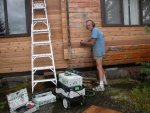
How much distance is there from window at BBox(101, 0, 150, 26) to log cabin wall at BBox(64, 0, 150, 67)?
0.26 m

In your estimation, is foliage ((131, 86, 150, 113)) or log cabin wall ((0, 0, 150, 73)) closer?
foliage ((131, 86, 150, 113))

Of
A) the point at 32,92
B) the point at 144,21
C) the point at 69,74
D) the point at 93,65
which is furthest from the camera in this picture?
the point at 144,21

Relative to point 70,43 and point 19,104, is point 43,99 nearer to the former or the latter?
point 19,104

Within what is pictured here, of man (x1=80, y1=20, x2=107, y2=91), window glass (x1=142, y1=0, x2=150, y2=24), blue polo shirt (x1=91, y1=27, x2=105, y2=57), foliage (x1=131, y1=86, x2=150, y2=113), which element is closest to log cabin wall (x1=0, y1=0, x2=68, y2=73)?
man (x1=80, y1=20, x2=107, y2=91)

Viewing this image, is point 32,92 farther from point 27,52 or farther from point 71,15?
point 71,15

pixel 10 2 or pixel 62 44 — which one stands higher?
pixel 10 2

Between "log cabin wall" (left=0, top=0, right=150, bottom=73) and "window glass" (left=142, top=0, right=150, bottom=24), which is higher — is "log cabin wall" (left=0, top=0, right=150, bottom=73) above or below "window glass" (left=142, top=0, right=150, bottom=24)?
below

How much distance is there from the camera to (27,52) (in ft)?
32.1

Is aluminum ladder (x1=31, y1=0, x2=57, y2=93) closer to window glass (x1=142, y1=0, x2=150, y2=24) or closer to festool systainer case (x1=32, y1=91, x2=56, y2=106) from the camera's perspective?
festool systainer case (x1=32, y1=91, x2=56, y2=106)

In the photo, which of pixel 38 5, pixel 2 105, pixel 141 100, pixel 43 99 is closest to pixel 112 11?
pixel 38 5

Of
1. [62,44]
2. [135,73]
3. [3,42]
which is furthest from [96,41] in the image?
A: [3,42]

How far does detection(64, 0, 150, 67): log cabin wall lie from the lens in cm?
1002

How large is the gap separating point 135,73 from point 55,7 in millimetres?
3700

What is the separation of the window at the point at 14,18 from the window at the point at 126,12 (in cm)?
272
